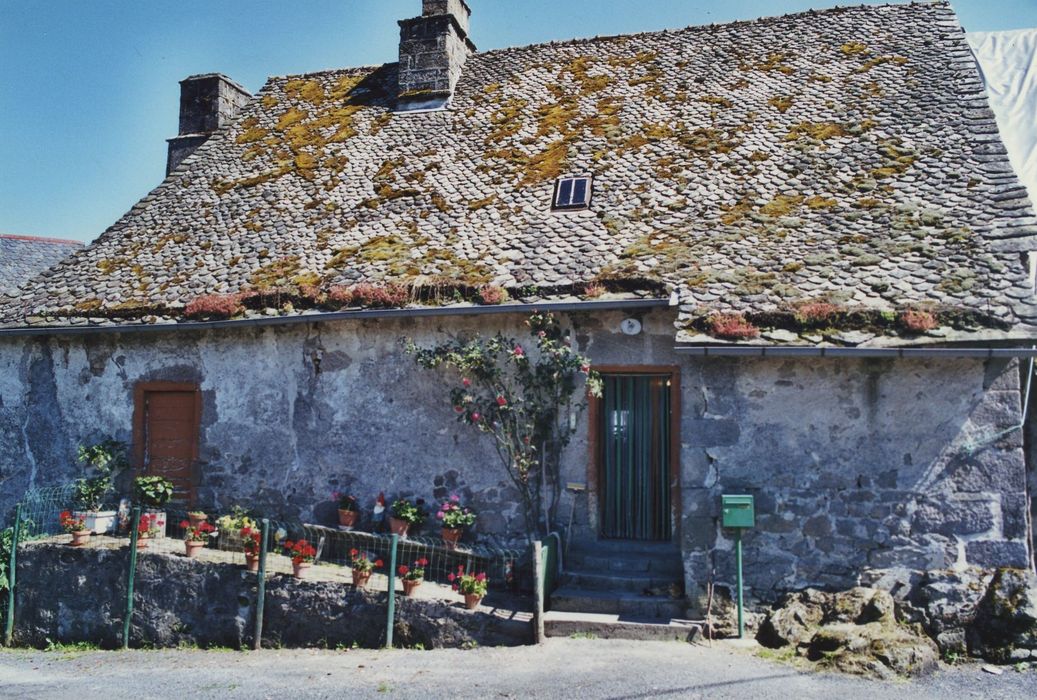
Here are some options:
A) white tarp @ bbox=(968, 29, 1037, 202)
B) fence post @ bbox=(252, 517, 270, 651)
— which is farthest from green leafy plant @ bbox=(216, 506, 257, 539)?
white tarp @ bbox=(968, 29, 1037, 202)

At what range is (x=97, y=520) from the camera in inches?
421

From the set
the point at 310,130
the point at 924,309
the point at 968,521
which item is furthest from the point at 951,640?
the point at 310,130

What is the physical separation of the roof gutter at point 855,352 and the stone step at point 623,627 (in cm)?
255

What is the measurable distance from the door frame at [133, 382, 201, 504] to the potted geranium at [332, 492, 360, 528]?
2051mm

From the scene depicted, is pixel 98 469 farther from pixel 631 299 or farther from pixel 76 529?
pixel 631 299

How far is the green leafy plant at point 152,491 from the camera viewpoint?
35.0ft

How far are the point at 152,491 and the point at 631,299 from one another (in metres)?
6.25

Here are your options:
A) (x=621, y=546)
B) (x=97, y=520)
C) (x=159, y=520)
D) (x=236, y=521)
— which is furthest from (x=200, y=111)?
(x=621, y=546)

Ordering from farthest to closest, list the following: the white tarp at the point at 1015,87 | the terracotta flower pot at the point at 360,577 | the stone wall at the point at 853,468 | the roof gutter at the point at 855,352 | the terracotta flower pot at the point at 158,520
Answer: the white tarp at the point at 1015,87 → the terracotta flower pot at the point at 158,520 → the terracotta flower pot at the point at 360,577 → the stone wall at the point at 853,468 → the roof gutter at the point at 855,352

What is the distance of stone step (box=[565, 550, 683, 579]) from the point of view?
8.96m

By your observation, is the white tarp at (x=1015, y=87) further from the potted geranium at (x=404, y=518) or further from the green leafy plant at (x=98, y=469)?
the green leafy plant at (x=98, y=469)

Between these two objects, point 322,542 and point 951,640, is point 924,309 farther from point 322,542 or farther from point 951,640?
point 322,542

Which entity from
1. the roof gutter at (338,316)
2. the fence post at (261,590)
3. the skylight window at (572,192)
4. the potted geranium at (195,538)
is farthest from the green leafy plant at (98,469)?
the skylight window at (572,192)

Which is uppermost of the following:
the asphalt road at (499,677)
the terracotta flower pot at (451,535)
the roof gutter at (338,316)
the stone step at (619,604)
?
the roof gutter at (338,316)
